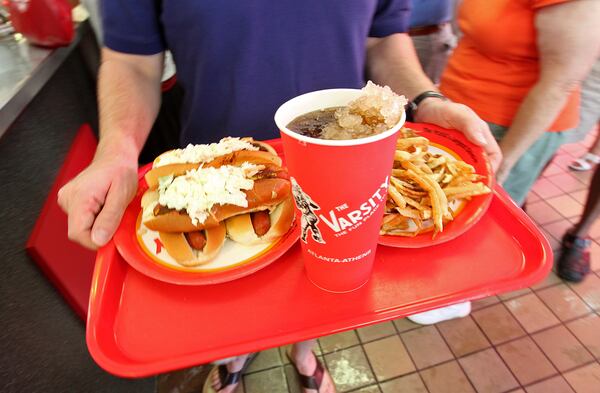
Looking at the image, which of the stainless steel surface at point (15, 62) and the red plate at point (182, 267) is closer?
the red plate at point (182, 267)

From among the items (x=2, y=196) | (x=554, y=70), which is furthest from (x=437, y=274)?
(x=2, y=196)

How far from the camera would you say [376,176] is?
670 millimetres

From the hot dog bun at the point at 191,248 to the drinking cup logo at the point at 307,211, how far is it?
0.29 meters

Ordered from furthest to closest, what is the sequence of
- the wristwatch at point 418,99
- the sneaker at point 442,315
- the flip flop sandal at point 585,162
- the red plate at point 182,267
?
the flip flop sandal at point 585,162 < the sneaker at point 442,315 < the wristwatch at point 418,99 < the red plate at point 182,267

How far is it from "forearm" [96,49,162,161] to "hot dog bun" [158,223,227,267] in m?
0.36

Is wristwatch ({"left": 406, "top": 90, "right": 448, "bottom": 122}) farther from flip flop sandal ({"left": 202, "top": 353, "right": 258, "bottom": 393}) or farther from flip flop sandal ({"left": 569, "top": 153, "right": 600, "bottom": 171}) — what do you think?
flip flop sandal ({"left": 569, "top": 153, "right": 600, "bottom": 171})

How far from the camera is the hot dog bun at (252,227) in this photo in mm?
991

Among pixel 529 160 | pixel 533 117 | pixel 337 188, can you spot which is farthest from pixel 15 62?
pixel 529 160

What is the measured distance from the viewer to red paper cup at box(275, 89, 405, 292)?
622 mm

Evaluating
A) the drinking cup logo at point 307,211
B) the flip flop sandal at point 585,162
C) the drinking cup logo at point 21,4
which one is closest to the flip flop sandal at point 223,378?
the drinking cup logo at point 307,211

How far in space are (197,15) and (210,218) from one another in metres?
0.65

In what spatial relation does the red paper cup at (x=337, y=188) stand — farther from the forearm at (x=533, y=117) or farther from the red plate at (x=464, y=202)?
the forearm at (x=533, y=117)

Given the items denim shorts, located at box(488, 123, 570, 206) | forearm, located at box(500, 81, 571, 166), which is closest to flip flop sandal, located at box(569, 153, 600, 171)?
denim shorts, located at box(488, 123, 570, 206)

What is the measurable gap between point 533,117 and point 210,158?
1.39 meters
